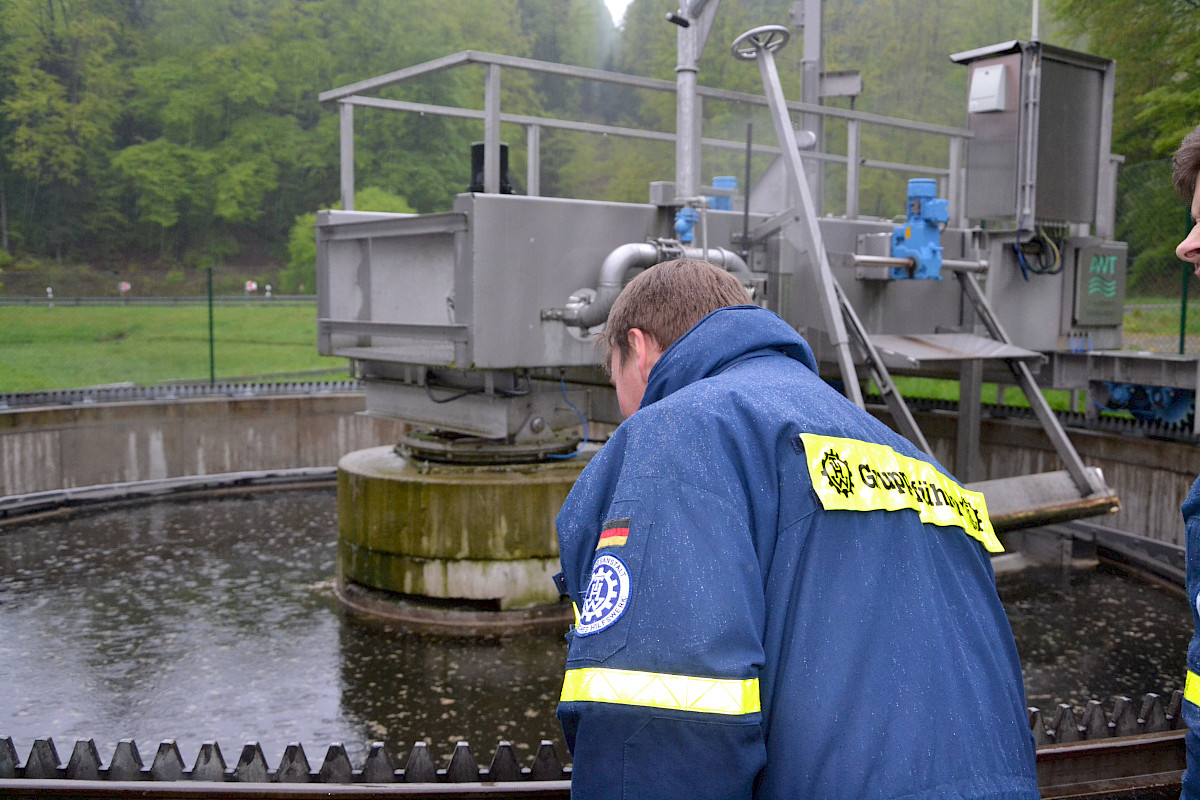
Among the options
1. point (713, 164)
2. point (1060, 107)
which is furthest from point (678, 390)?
point (713, 164)

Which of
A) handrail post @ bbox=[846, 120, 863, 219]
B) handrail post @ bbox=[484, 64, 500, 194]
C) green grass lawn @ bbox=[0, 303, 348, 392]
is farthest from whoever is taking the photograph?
green grass lawn @ bbox=[0, 303, 348, 392]

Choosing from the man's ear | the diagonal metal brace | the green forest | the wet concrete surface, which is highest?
the green forest

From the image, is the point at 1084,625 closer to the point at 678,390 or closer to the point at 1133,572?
the point at 1133,572

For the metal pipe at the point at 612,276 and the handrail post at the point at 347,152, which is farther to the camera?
the handrail post at the point at 347,152

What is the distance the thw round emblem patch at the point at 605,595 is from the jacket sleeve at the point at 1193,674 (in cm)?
91

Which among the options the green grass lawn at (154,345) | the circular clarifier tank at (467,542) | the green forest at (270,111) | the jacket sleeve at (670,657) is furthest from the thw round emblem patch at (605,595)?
the green forest at (270,111)

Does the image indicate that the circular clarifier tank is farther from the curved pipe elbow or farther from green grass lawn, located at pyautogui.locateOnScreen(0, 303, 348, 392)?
green grass lawn, located at pyautogui.locateOnScreen(0, 303, 348, 392)

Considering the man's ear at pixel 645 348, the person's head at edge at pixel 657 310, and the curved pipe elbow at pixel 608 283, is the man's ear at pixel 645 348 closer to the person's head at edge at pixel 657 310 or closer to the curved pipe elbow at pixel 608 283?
the person's head at edge at pixel 657 310

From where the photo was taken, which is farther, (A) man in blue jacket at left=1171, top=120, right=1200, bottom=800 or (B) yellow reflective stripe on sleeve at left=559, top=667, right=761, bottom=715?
(A) man in blue jacket at left=1171, top=120, right=1200, bottom=800

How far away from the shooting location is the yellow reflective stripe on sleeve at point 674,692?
1446 mm

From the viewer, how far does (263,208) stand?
127 feet

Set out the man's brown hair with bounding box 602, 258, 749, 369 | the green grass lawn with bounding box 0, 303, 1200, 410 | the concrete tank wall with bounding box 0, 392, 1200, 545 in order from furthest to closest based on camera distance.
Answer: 1. the green grass lawn with bounding box 0, 303, 1200, 410
2. the concrete tank wall with bounding box 0, 392, 1200, 545
3. the man's brown hair with bounding box 602, 258, 749, 369

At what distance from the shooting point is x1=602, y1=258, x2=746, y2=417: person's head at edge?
75.2 inches

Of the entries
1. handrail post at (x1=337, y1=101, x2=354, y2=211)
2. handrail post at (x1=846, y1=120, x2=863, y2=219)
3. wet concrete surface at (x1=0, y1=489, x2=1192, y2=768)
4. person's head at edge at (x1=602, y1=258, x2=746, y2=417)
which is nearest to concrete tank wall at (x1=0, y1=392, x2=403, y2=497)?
wet concrete surface at (x1=0, y1=489, x2=1192, y2=768)
